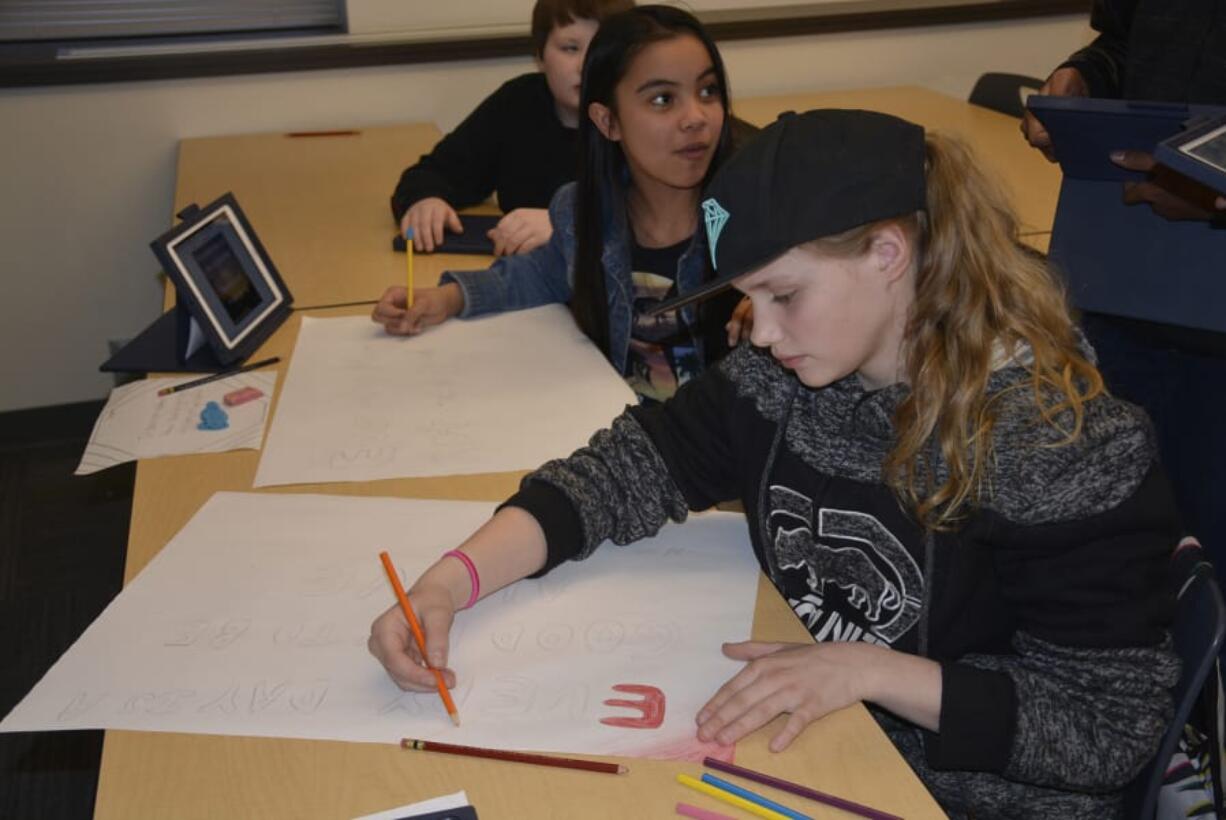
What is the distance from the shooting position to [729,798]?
948mm

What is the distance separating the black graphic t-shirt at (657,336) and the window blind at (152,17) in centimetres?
181

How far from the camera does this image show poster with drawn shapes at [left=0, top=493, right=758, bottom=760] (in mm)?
1050

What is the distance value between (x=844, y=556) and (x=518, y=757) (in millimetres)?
406

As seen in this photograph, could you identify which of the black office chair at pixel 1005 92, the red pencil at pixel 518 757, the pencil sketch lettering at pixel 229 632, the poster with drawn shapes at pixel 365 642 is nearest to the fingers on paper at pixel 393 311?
the poster with drawn shapes at pixel 365 642

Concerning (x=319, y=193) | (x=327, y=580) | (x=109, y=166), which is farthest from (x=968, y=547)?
(x=109, y=166)

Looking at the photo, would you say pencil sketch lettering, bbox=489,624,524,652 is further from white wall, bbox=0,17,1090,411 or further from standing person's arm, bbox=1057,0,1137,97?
white wall, bbox=0,17,1090,411

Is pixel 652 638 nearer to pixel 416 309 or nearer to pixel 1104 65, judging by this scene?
pixel 416 309

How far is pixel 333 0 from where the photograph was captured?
334 centimetres

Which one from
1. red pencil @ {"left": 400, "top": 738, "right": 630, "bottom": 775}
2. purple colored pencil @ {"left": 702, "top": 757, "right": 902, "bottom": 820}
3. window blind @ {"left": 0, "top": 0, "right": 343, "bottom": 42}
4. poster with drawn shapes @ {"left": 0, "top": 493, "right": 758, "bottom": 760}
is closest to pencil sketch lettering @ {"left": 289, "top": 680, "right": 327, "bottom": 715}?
poster with drawn shapes @ {"left": 0, "top": 493, "right": 758, "bottom": 760}

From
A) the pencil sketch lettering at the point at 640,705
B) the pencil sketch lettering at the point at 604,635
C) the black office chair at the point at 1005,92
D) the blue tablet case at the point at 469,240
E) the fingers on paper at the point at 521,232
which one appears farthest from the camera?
the black office chair at the point at 1005,92

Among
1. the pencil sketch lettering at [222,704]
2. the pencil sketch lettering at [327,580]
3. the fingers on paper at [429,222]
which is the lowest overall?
the fingers on paper at [429,222]

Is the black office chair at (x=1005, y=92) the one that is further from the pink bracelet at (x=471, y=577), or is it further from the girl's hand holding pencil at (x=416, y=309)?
the pink bracelet at (x=471, y=577)

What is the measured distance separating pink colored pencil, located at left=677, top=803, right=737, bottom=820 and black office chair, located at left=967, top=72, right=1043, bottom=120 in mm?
2612

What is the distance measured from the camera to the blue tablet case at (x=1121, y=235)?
160 centimetres
